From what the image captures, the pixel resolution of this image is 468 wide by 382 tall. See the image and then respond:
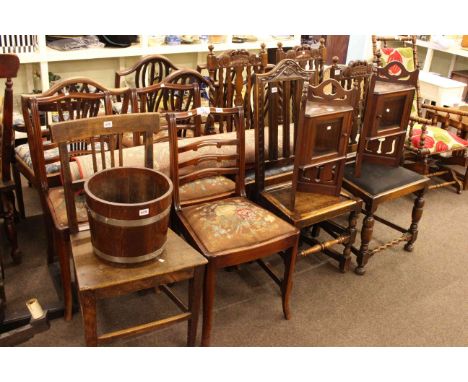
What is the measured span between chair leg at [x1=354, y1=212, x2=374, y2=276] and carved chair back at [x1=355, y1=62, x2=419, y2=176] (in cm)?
26

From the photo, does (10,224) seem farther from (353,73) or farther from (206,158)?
(353,73)

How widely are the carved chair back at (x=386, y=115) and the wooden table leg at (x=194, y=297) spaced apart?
118 centimetres

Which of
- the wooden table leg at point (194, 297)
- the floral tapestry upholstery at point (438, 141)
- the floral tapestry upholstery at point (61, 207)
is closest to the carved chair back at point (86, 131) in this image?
the floral tapestry upholstery at point (61, 207)

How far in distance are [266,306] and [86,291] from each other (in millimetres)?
1022

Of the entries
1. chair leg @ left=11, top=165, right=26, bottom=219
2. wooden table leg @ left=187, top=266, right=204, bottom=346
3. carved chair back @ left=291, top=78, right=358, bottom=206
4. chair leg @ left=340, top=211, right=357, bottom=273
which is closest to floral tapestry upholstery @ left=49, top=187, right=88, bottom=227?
wooden table leg @ left=187, top=266, right=204, bottom=346

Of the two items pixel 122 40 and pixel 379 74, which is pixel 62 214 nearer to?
pixel 379 74

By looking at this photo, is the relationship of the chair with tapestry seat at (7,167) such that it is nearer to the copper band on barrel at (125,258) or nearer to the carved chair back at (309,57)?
the copper band on barrel at (125,258)

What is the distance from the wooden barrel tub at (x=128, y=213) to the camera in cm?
148

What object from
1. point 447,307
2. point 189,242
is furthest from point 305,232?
point 189,242

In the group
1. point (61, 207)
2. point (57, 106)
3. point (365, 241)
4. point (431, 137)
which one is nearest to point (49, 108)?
point (57, 106)

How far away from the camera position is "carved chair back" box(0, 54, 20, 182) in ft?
5.95

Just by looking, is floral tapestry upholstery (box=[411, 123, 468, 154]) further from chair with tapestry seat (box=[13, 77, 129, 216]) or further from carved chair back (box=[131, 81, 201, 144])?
chair with tapestry seat (box=[13, 77, 129, 216])

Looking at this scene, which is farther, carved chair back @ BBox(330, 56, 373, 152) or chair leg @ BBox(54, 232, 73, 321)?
carved chair back @ BBox(330, 56, 373, 152)
